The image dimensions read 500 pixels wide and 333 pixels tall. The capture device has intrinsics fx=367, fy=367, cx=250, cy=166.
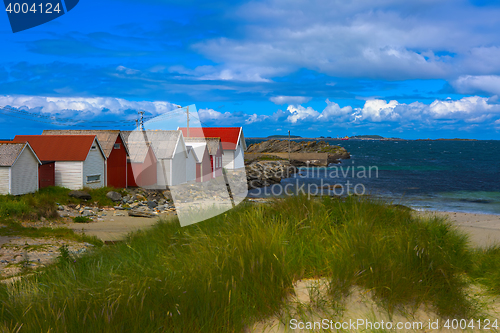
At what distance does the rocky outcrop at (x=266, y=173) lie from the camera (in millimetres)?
45856

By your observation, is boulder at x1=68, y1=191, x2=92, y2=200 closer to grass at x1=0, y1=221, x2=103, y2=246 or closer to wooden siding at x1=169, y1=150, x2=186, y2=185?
wooden siding at x1=169, y1=150, x2=186, y2=185

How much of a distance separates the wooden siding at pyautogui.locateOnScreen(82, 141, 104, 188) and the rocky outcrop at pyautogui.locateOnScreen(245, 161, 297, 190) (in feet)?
59.1

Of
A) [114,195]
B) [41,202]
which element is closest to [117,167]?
[114,195]

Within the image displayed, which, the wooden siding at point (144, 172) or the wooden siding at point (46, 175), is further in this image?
the wooden siding at point (144, 172)

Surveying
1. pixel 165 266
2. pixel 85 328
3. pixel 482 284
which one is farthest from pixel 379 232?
pixel 85 328

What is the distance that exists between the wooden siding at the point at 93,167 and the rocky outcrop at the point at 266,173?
1801cm

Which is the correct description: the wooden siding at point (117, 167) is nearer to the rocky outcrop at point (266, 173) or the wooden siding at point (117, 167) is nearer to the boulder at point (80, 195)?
the boulder at point (80, 195)

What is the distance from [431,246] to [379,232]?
0.76 meters

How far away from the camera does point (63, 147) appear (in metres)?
29.0

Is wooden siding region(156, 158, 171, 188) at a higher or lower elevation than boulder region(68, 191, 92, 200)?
Result: higher

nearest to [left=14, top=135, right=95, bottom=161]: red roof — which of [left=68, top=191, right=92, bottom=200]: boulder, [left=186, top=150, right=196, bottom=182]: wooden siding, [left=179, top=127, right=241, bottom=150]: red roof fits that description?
[left=68, top=191, right=92, bottom=200]: boulder

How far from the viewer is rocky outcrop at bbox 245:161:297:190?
45856mm

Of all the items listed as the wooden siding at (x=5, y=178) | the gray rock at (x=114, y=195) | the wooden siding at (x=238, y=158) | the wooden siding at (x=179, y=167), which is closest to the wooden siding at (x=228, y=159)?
the wooden siding at (x=238, y=158)

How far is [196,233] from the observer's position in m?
6.14
